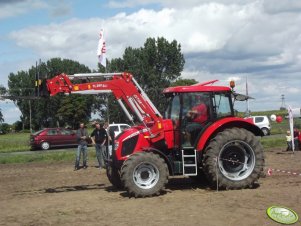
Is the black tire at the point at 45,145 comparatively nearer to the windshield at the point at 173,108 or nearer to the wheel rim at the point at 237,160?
the windshield at the point at 173,108

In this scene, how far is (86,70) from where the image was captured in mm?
98562

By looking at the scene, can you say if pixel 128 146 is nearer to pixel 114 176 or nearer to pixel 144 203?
pixel 114 176

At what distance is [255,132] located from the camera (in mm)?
12523

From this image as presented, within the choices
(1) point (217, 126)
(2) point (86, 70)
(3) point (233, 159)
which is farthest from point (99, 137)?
(2) point (86, 70)

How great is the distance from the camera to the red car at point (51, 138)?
36.2 m

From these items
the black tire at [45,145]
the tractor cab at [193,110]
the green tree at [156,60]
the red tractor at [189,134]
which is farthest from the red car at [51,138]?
the green tree at [156,60]

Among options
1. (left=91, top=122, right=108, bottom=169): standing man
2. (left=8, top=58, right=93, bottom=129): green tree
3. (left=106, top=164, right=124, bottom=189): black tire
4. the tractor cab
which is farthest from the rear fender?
(left=8, top=58, right=93, bottom=129): green tree

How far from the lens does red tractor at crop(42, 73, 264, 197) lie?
1174cm

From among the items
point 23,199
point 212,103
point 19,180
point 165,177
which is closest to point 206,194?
point 165,177

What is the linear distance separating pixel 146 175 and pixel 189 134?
57.4 inches

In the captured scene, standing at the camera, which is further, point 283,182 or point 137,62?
point 137,62

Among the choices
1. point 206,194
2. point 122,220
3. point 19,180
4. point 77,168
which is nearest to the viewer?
point 122,220

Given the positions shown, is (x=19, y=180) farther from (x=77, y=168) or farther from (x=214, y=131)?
(x=214, y=131)

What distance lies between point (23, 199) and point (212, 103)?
5.02 m
